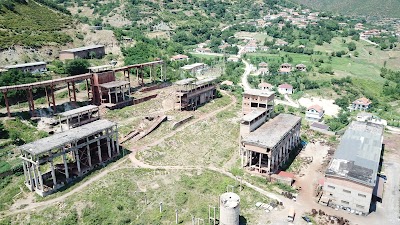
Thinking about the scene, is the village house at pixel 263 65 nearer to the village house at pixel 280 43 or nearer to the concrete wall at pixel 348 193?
the village house at pixel 280 43

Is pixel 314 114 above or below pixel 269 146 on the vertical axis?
below

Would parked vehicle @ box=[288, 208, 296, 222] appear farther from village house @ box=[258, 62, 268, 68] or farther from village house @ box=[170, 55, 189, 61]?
village house @ box=[258, 62, 268, 68]

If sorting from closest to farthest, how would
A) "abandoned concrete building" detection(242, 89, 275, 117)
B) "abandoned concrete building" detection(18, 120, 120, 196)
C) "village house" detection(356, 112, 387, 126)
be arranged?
"abandoned concrete building" detection(18, 120, 120, 196), "abandoned concrete building" detection(242, 89, 275, 117), "village house" detection(356, 112, 387, 126)

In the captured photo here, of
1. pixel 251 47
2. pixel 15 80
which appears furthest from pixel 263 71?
pixel 15 80

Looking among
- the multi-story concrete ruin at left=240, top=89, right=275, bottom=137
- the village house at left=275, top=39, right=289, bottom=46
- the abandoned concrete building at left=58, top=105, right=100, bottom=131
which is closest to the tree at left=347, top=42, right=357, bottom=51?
the village house at left=275, top=39, right=289, bottom=46

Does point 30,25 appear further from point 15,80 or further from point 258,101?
point 258,101

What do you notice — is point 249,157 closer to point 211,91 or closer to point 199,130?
point 199,130

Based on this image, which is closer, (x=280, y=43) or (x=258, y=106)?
(x=258, y=106)

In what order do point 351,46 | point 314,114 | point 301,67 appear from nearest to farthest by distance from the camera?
1. point 314,114
2. point 301,67
3. point 351,46
